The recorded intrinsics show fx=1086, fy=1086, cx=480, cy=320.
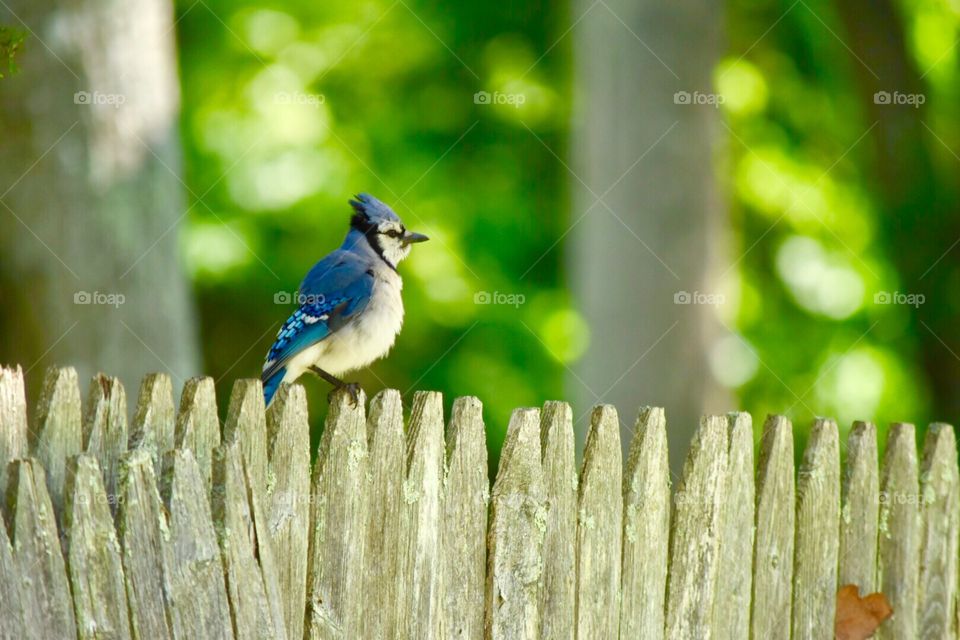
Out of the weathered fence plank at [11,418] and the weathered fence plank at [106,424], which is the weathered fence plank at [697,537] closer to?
the weathered fence plank at [106,424]

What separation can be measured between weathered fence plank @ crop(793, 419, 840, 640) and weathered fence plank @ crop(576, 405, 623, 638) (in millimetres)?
677

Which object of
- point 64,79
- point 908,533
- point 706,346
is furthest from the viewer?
point 706,346

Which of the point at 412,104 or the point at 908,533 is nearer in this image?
the point at 908,533

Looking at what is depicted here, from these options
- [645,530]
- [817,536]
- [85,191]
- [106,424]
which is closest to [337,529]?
[106,424]

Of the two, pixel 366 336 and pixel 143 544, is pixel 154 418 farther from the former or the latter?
pixel 366 336

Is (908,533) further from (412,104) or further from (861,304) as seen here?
(412,104)

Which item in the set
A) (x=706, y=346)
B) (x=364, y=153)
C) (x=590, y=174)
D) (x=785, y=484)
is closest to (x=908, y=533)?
(x=785, y=484)

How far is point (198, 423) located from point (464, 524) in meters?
0.71

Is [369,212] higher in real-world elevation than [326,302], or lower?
higher

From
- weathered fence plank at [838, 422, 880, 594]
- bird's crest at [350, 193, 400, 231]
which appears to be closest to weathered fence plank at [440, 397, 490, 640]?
weathered fence plank at [838, 422, 880, 594]

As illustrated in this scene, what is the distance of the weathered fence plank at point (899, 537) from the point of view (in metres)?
3.46

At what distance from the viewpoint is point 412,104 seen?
9.89 meters

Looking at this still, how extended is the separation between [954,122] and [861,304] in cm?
165

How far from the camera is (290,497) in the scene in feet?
7.92
